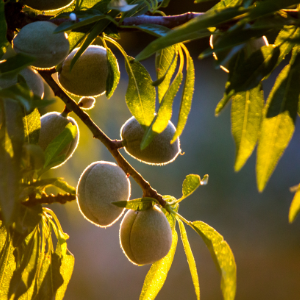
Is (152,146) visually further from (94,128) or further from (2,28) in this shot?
(2,28)

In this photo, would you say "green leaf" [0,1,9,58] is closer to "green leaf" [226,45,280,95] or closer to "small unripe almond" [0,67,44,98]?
"small unripe almond" [0,67,44,98]

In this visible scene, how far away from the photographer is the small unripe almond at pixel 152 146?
1.61 ft

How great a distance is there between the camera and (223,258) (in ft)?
1.23

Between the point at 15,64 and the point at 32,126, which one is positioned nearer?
the point at 15,64

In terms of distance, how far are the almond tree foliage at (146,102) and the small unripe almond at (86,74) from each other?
0.05 ft

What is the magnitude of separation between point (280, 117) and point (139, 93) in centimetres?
18

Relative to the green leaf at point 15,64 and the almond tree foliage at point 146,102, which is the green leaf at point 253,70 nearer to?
the almond tree foliage at point 146,102

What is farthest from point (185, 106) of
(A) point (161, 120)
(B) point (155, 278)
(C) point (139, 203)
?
(B) point (155, 278)

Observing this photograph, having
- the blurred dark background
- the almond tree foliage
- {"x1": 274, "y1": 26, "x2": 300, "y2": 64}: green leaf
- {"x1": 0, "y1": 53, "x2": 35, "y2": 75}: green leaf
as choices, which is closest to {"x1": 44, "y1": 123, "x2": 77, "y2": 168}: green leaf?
the almond tree foliage

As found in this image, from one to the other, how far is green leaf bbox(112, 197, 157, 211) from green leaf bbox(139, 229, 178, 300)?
9cm

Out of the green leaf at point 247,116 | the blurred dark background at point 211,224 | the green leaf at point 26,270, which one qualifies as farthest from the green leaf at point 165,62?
the blurred dark background at point 211,224

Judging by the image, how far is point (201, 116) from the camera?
7.76ft

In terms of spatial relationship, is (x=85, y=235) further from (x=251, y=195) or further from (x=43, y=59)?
(x=43, y=59)

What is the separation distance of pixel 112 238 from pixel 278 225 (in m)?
A: 1.06
